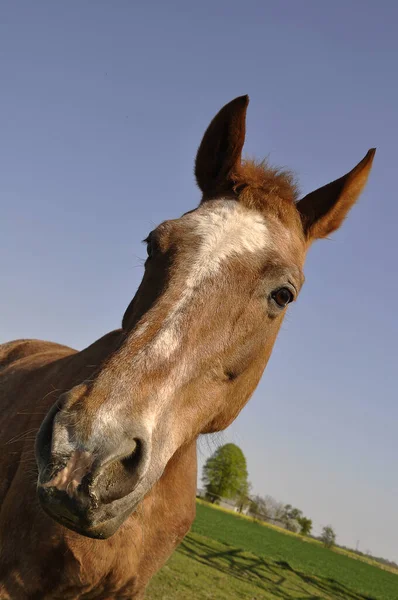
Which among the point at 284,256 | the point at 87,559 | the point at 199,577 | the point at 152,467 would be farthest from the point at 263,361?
the point at 199,577

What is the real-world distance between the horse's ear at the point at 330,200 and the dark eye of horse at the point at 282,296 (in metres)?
1.01

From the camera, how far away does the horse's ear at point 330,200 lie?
14.6 feet

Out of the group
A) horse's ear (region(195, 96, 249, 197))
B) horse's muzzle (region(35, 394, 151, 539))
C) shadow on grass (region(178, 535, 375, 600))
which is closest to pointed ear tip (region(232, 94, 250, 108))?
horse's ear (region(195, 96, 249, 197))

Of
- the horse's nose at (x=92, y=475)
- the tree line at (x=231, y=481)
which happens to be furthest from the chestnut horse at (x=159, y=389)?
the tree line at (x=231, y=481)

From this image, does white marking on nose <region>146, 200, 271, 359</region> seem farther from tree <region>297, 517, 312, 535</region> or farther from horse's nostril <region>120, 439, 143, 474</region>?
tree <region>297, 517, 312, 535</region>

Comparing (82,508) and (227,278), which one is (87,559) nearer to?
(82,508)

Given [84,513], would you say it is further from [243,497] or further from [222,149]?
[243,497]

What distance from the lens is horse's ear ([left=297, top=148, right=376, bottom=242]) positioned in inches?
175

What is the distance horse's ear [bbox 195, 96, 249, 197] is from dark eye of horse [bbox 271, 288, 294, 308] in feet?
3.43

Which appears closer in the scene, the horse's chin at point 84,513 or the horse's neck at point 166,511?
the horse's chin at point 84,513

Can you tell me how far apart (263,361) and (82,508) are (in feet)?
6.29

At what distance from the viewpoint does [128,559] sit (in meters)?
3.75

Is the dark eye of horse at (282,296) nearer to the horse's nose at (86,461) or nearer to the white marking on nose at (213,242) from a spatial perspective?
the white marking on nose at (213,242)

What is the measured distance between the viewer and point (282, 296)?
3629 mm
